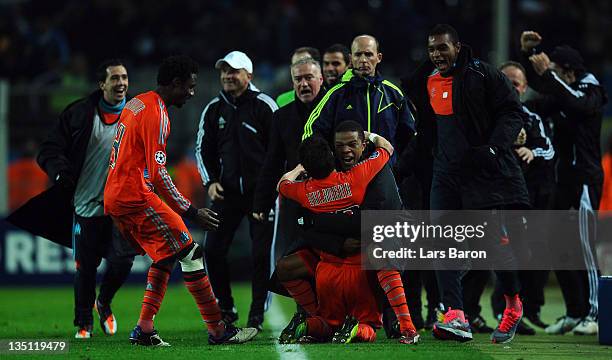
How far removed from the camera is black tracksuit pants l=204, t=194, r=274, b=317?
10.3m

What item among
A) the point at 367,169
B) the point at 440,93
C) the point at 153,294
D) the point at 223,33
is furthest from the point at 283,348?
the point at 223,33

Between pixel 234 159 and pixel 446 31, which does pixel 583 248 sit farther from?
pixel 234 159

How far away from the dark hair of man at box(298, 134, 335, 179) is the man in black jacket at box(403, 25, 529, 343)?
0.90 m

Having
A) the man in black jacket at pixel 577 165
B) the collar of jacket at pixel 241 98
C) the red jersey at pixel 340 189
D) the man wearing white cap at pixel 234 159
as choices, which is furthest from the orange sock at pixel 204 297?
the man in black jacket at pixel 577 165

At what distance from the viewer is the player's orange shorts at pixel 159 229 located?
8.15 m

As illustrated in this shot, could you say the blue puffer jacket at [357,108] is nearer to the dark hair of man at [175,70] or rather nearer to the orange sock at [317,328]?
the dark hair of man at [175,70]

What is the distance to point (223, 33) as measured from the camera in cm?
1928

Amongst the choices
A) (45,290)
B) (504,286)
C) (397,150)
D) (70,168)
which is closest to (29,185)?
(45,290)

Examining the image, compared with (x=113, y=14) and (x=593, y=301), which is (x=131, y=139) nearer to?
(x=593, y=301)

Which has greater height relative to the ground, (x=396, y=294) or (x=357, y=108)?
(x=357, y=108)

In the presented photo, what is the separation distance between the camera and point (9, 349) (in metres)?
8.27

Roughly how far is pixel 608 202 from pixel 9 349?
10.4 metres

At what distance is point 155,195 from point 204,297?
79 cm

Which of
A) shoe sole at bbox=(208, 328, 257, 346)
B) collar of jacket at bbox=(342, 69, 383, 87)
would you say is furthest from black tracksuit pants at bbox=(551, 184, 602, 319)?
shoe sole at bbox=(208, 328, 257, 346)
